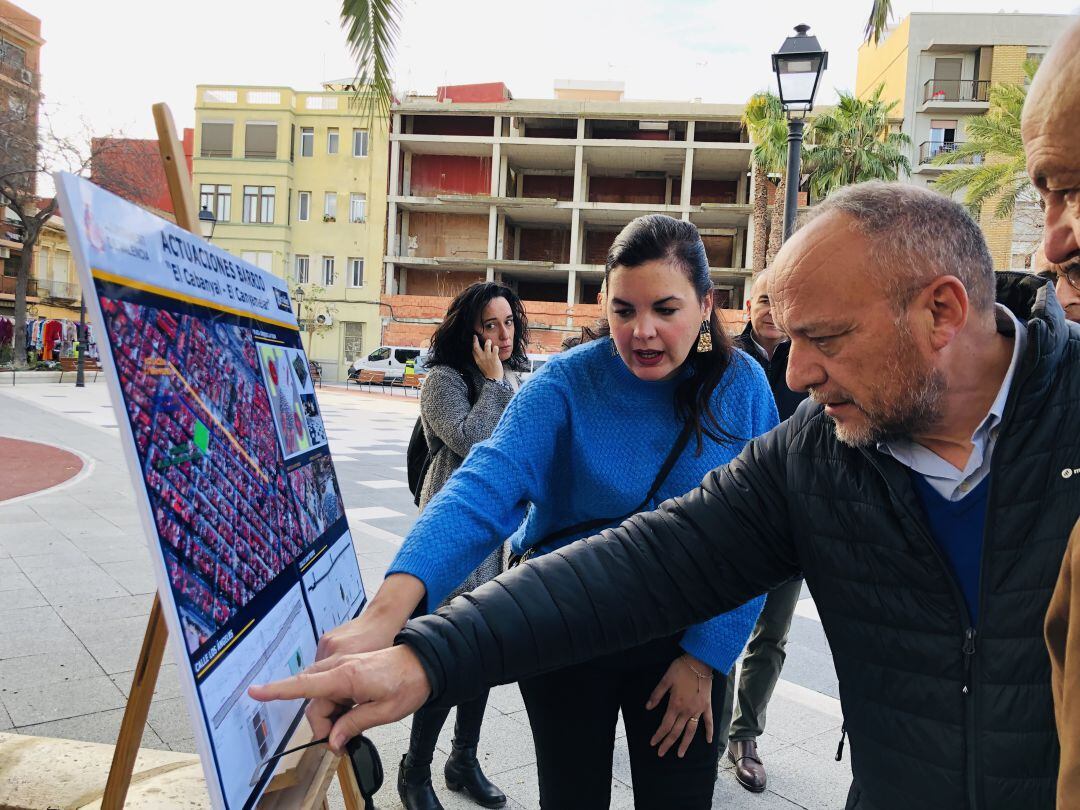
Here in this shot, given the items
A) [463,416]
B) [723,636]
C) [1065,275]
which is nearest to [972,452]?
[1065,275]

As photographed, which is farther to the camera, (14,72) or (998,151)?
(14,72)

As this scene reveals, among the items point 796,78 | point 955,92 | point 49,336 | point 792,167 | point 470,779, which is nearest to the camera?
point 470,779

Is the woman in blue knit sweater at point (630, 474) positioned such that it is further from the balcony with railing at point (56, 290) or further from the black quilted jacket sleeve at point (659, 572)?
the balcony with railing at point (56, 290)

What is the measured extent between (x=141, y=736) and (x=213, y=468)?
2.14 ft

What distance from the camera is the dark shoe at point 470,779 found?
2.78m

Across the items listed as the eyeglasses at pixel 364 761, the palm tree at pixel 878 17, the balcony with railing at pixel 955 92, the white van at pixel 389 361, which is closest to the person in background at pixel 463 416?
the eyeglasses at pixel 364 761

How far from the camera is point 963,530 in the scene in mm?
1262

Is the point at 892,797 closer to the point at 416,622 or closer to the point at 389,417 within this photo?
the point at 416,622

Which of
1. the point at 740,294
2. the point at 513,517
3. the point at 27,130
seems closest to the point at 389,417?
the point at 27,130

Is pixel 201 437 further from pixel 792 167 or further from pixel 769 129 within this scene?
pixel 769 129

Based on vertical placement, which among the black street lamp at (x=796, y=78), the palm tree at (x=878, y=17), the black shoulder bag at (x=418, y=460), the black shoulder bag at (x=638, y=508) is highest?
the black street lamp at (x=796, y=78)

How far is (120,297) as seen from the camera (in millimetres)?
1143

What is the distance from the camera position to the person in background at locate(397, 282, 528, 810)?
2.69m

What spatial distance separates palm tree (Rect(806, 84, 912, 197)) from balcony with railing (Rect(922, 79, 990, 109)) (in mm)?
10572
